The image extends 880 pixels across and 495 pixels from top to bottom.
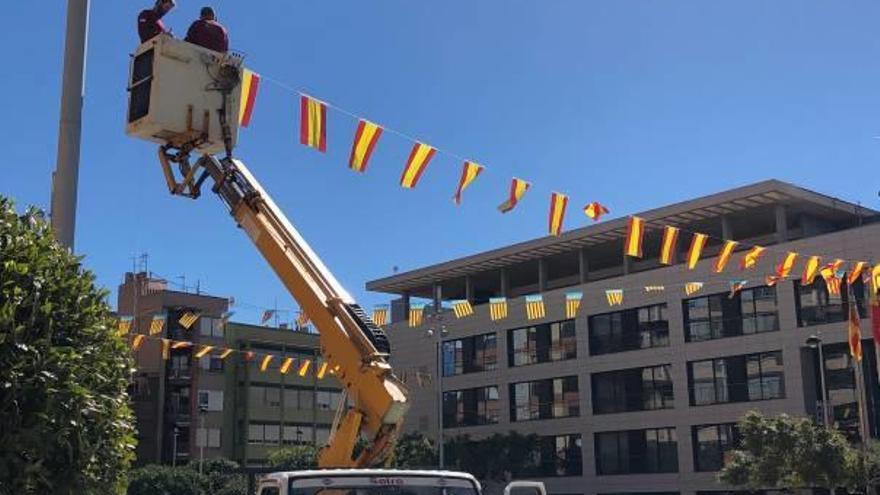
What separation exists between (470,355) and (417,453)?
8.58 m

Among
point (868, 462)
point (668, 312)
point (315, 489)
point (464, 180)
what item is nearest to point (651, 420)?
point (668, 312)

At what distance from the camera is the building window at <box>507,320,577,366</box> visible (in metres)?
57.4

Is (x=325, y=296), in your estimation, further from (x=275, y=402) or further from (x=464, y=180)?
(x=275, y=402)

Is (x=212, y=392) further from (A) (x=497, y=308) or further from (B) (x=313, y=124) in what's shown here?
(B) (x=313, y=124)

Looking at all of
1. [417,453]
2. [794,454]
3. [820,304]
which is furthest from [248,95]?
[417,453]

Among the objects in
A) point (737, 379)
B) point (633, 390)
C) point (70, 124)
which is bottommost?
point (70, 124)

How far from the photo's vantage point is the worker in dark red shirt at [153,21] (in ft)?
36.2

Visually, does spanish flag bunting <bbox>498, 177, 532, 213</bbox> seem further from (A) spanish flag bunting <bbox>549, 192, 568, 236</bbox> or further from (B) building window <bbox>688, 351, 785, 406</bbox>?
(B) building window <bbox>688, 351, 785, 406</bbox>

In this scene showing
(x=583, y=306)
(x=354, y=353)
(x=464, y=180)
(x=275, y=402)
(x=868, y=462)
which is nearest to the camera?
(x=354, y=353)

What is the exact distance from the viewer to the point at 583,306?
185 ft

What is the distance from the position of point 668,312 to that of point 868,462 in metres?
19.3

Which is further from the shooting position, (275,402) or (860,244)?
(275,402)

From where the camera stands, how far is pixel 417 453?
5725 cm

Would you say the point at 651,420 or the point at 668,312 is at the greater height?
the point at 668,312
